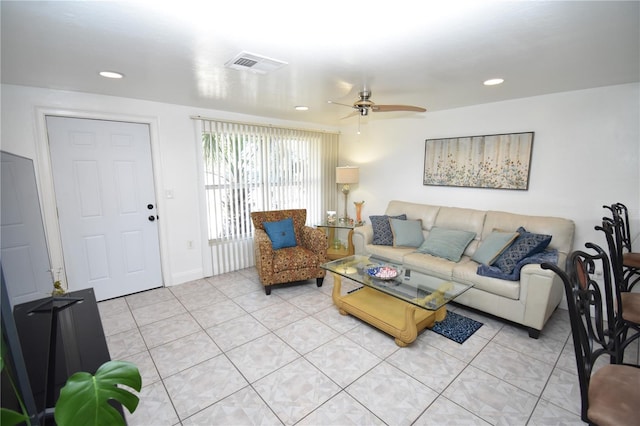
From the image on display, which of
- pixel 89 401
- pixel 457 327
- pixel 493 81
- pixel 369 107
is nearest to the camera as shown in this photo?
pixel 89 401

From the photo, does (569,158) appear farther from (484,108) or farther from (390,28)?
(390,28)

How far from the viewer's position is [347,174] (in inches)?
178

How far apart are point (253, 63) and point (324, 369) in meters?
2.33

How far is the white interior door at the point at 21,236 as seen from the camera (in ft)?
3.80

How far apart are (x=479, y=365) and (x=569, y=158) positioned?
7.53 feet

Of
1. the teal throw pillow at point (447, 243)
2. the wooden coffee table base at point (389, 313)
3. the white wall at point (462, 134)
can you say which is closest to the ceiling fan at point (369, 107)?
the white wall at point (462, 134)

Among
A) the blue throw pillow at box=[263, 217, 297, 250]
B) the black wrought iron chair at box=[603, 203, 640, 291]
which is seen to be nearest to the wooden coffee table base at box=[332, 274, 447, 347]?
the blue throw pillow at box=[263, 217, 297, 250]

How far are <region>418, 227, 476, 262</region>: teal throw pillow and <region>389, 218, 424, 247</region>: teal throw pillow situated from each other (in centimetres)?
15

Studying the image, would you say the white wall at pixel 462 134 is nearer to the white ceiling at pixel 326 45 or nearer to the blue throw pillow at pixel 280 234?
the white ceiling at pixel 326 45

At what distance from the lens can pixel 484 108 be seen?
3.40 meters

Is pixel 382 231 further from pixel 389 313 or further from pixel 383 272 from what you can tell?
pixel 389 313

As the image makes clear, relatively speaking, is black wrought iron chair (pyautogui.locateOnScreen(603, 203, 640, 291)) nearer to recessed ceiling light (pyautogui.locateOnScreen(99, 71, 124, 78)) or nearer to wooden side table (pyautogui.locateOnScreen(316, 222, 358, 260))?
wooden side table (pyautogui.locateOnScreen(316, 222, 358, 260))

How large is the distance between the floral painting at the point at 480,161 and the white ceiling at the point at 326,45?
0.60 meters

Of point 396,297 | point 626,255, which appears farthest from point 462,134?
point 396,297
